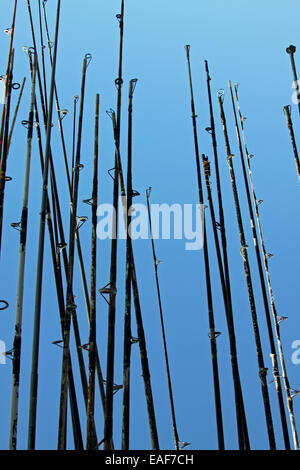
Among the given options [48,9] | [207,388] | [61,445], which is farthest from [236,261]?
[61,445]

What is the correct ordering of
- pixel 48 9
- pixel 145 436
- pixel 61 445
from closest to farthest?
1. pixel 61 445
2. pixel 48 9
3. pixel 145 436

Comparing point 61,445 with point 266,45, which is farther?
point 266,45

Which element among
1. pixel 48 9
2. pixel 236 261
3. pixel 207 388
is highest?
pixel 48 9

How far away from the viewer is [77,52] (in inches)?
943

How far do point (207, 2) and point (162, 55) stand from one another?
2.80m

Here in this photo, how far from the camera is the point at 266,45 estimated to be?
18.9 metres

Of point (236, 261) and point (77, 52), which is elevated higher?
point (77, 52)

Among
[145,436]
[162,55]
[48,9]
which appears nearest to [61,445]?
[48,9]

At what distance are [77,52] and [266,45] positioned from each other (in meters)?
9.41

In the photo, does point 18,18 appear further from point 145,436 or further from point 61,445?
point 61,445
